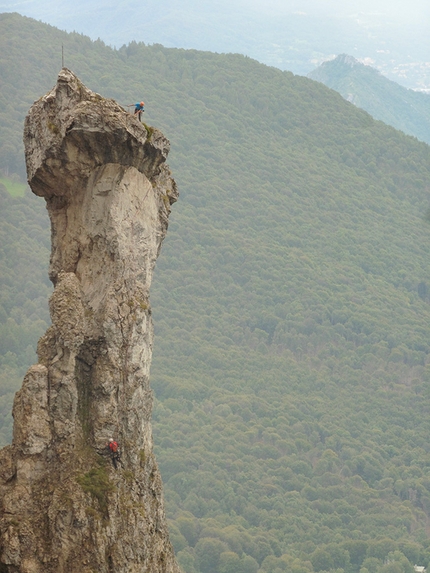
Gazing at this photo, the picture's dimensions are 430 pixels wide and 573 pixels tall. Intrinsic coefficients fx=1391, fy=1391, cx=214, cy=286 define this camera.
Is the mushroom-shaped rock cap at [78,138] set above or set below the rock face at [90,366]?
above

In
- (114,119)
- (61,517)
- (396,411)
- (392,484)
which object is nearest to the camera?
(61,517)

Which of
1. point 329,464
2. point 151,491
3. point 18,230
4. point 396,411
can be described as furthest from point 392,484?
point 151,491

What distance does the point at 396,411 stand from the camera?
183750mm

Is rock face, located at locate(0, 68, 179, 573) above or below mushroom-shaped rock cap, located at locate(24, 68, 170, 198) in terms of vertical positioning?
below

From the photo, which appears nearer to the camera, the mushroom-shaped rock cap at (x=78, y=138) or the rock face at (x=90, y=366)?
the rock face at (x=90, y=366)

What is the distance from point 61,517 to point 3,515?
117 centimetres

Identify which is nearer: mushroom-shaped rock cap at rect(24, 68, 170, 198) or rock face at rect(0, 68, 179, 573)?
rock face at rect(0, 68, 179, 573)

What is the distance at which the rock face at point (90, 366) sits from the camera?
2642 cm

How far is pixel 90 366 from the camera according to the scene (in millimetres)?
28109

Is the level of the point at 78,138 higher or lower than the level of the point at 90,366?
higher

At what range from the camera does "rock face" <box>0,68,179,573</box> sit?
2642 centimetres

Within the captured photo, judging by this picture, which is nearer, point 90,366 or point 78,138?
point 90,366

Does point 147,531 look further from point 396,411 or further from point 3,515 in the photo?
point 396,411

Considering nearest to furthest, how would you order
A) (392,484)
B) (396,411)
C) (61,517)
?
(61,517), (392,484), (396,411)
